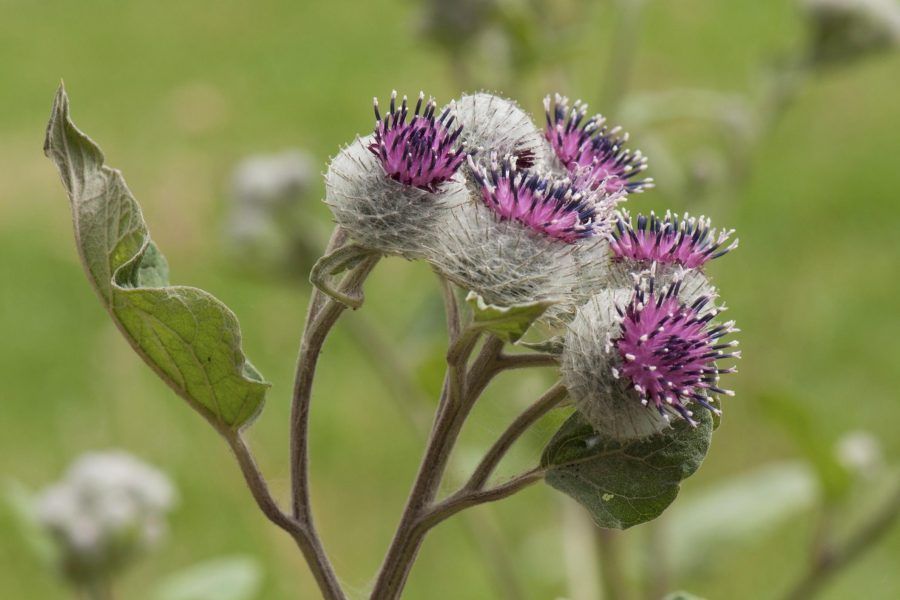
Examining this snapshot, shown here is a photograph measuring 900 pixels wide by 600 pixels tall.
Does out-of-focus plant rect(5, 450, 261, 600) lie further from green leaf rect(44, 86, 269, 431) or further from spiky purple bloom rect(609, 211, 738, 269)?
spiky purple bloom rect(609, 211, 738, 269)

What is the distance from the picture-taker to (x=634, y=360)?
982mm

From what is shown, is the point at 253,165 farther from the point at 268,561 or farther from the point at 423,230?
the point at 423,230

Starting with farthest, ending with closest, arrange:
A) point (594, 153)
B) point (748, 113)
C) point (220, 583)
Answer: point (748, 113)
point (220, 583)
point (594, 153)

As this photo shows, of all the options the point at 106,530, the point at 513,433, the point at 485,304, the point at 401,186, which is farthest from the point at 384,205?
the point at 106,530

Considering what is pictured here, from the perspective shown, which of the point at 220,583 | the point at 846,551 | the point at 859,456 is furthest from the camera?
the point at 859,456

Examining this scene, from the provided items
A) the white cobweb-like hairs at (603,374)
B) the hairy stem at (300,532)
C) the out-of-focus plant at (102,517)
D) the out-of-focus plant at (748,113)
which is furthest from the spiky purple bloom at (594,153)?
the out-of-focus plant at (102,517)

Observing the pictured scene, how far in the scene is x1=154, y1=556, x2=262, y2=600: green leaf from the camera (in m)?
1.84

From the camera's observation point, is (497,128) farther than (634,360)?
Yes

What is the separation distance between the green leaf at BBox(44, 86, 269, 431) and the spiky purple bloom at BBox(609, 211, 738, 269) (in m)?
0.35

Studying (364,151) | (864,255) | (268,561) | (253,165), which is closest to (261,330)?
(268,561)

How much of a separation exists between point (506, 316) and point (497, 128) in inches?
10.4

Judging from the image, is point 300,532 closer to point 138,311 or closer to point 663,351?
point 138,311

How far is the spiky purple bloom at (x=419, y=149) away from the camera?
1007 mm

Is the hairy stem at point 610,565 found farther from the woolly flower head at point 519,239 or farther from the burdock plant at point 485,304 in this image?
the woolly flower head at point 519,239
